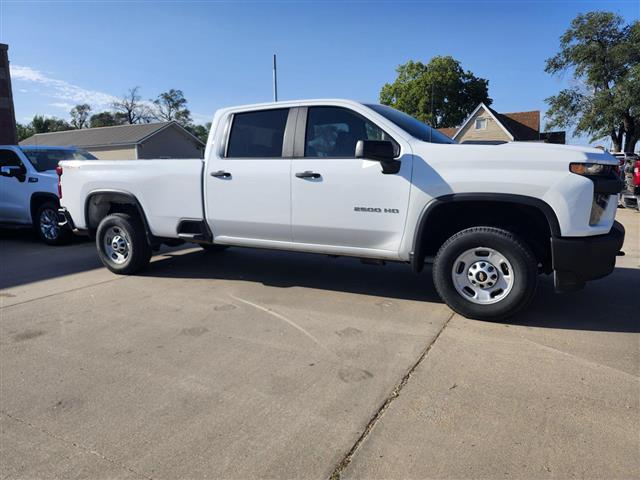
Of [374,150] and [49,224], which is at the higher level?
[374,150]

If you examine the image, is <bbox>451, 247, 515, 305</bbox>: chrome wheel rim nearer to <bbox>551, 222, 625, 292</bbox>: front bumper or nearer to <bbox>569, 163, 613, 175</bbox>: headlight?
<bbox>551, 222, 625, 292</bbox>: front bumper

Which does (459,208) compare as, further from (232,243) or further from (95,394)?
(95,394)

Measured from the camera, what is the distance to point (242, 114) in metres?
5.24

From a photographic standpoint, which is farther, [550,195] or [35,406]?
[550,195]

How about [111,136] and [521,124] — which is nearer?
[111,136]

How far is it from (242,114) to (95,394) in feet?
10.9

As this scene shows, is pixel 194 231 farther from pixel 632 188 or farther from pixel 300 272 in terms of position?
pixel 632 188

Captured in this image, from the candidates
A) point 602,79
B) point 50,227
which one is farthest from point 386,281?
point 602,79

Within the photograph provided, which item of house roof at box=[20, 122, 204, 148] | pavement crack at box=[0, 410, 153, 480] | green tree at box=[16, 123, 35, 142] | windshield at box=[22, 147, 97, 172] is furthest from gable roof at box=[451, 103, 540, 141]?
green tree at box=[16, 123, 35, 142]

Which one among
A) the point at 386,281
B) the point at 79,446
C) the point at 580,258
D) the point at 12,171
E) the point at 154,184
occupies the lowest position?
the point at 79,446

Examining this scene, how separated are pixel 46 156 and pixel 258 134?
617 cm

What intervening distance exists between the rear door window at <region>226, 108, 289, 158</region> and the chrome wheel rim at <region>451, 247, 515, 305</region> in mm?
2162

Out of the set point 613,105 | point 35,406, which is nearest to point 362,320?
point 35,406

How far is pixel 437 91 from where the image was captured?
57.0 metres
